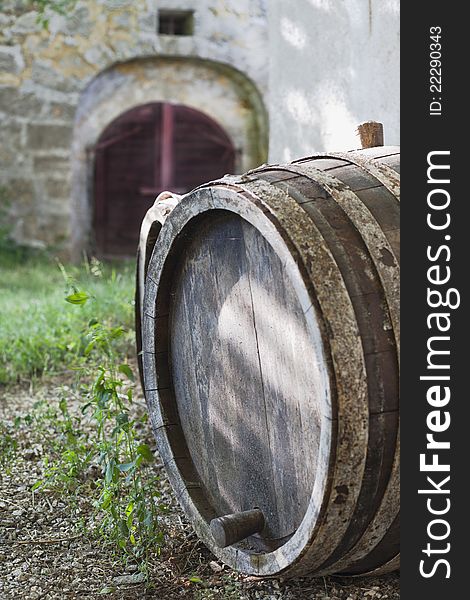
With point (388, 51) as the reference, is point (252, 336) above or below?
below

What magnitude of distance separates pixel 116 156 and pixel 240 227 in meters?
7.02

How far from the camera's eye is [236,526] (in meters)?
1.98

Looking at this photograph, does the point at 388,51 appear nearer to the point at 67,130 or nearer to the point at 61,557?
the point at 61,557

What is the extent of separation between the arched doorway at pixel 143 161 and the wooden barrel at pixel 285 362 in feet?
21.5

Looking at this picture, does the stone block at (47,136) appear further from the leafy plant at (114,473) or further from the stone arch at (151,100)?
the leafy plant at (114,473)

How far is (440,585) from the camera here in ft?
5.45

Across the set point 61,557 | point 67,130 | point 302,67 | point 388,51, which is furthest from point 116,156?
point 61,557

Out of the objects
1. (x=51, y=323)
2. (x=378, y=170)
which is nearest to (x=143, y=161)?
(x=51, y=323)

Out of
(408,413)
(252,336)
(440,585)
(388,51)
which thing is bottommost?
(440,585)

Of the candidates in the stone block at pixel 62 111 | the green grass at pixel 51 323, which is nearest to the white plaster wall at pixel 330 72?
the green grass at pixel 51 323

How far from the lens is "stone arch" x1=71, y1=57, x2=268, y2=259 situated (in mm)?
8531

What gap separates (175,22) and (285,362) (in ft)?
24.8

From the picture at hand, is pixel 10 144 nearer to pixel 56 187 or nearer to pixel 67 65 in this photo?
pixel 56 187

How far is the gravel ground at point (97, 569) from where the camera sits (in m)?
2.14
